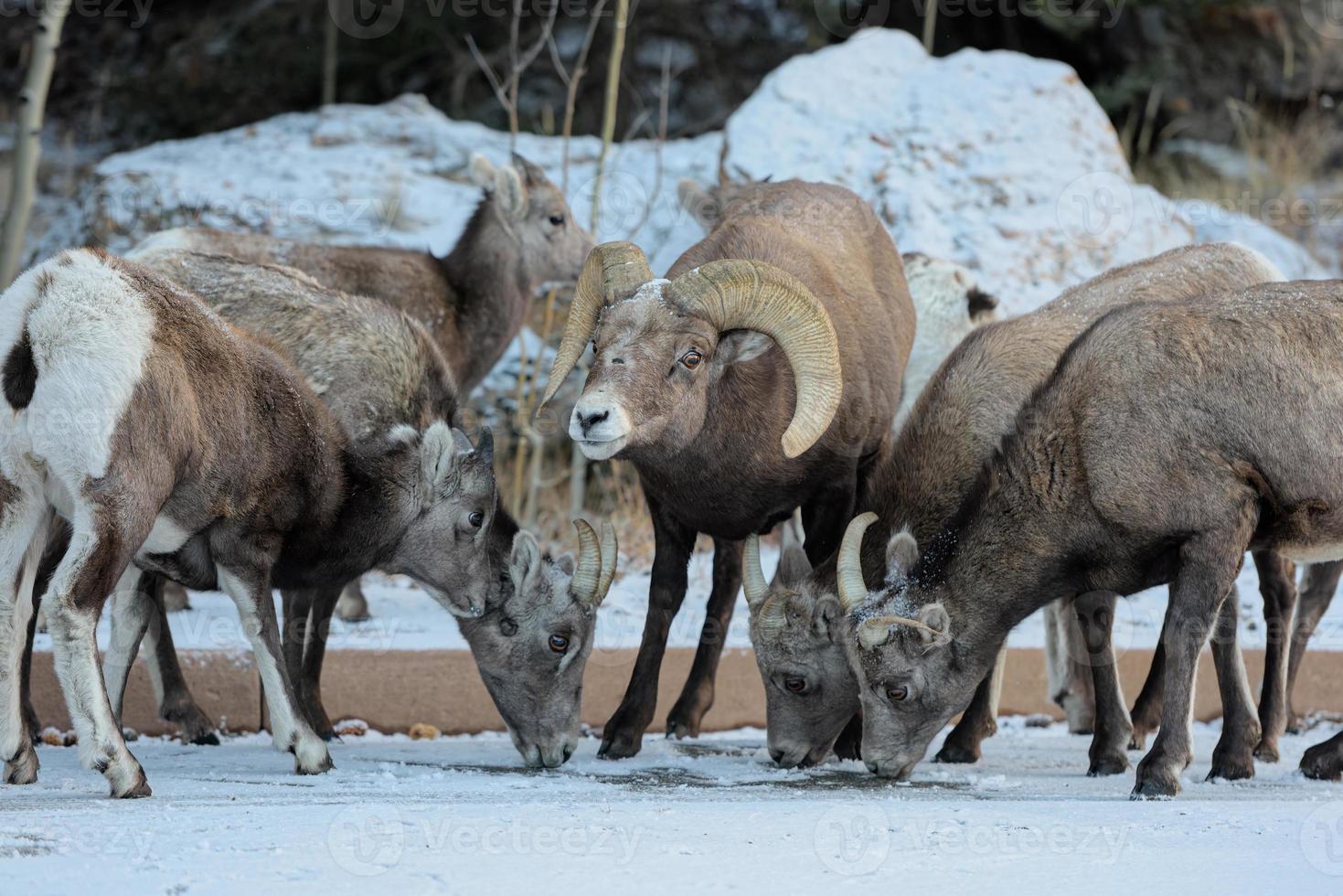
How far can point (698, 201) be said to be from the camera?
452 inches

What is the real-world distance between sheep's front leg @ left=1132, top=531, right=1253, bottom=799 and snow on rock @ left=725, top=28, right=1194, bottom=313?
22.2 ft

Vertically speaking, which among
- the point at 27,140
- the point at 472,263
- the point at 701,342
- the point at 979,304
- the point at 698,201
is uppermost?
the point at 27,140

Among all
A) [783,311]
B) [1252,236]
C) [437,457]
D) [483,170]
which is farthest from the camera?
[1252,236]

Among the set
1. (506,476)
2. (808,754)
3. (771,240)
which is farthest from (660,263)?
(808,754)

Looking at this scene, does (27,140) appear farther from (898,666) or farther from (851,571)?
(898,666)

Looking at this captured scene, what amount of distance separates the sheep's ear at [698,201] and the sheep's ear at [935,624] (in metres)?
4.98

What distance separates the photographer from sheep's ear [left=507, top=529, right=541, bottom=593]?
25.3 feet

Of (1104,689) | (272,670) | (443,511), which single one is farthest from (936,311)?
(272,670)

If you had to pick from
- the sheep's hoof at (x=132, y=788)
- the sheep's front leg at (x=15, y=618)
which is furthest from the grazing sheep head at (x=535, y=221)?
the sheep's hoof at (x=132, y=788)

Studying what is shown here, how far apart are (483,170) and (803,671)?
18.6 ft

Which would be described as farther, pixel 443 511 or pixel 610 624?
pixel 610 624

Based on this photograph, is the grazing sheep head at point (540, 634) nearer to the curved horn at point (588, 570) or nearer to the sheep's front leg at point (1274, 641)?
the curved horn at point (588, 570)

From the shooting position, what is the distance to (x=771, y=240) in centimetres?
804

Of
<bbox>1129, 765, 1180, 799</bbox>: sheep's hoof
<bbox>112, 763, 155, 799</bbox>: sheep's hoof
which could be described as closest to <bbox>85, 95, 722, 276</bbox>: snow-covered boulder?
<bbox>1129, 765, 1180, 799</bbox>: sheep's hoof
